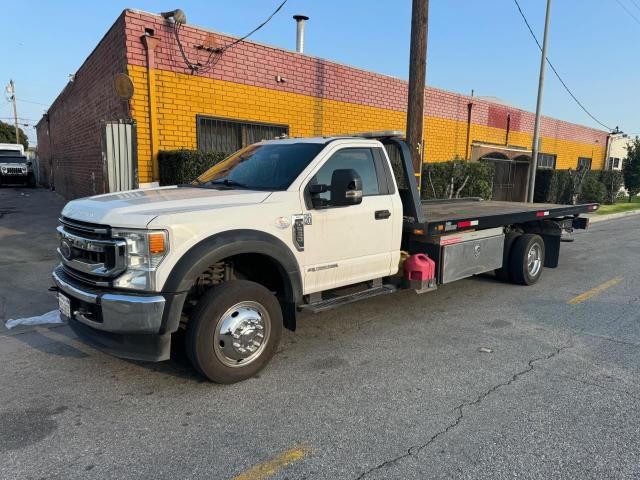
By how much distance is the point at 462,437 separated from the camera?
10.4 ft

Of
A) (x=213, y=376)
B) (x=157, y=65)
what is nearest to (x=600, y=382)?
(x=213, y=376)

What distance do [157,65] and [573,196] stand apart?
19308 mm

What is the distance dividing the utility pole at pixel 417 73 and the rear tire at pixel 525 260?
91.7 inches

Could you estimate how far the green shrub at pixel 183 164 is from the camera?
916 cm

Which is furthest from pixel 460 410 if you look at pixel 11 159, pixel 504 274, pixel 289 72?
pixel 11 159

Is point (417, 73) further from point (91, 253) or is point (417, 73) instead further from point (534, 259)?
point (91, 253)

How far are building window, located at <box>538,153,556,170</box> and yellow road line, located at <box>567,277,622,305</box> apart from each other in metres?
18.1

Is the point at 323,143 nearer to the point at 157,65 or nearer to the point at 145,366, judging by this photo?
the point at 145,366

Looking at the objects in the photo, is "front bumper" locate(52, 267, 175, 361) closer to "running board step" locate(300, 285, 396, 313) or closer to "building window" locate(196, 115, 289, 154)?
"running board step" locate(300, 285, 396, 313)

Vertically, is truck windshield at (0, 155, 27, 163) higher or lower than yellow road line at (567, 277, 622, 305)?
higher

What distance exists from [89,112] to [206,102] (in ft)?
15.2

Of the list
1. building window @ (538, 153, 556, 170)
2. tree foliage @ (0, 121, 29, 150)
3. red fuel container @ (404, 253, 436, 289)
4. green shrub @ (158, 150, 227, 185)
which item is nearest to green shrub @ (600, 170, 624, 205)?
building window @ (538, 153, 556, 170)

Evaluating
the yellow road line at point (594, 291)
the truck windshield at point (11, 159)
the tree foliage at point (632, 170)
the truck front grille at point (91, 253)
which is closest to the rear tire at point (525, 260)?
the yellow road line at point (594, 291)

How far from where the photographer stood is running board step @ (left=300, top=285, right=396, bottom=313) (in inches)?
177
